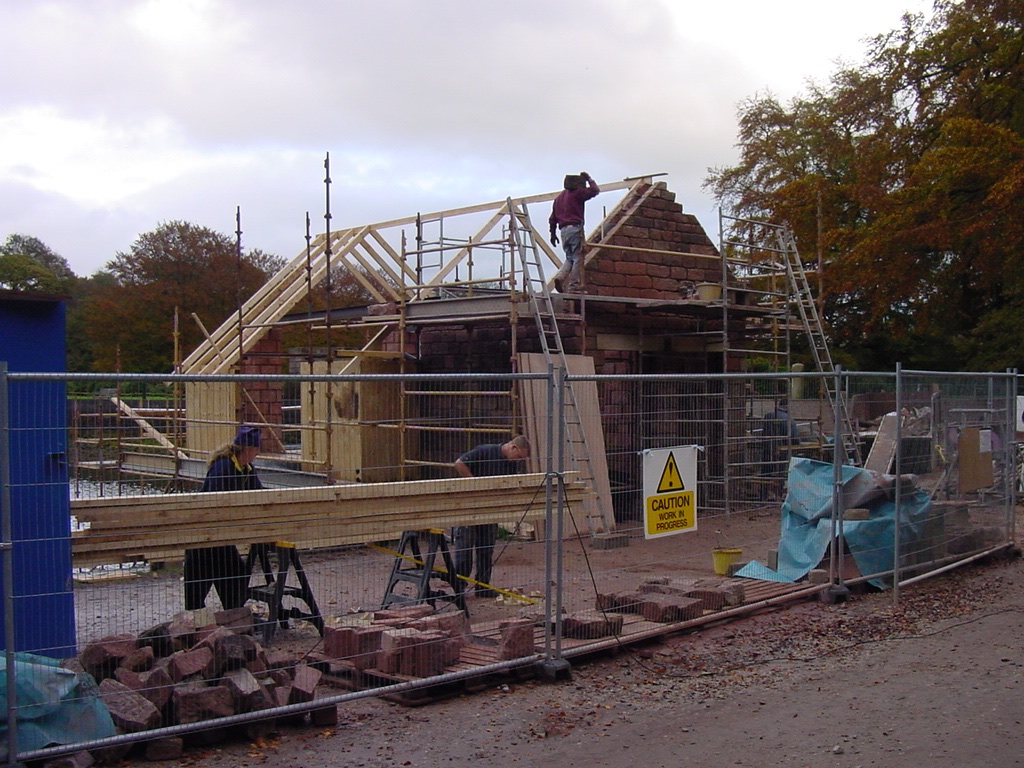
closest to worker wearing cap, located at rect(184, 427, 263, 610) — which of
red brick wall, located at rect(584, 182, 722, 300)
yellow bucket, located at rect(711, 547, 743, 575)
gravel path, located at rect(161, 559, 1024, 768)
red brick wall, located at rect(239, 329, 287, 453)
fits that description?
gravel path, located at rect(161, 559, 1024, 768)

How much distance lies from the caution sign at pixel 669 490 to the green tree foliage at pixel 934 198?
51.4ft

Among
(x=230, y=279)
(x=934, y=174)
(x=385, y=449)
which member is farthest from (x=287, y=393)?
(x=230, y=279)

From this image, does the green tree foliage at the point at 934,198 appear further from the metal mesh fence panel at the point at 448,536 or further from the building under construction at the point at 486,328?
the metal mesh fence panel at the point at 448,536

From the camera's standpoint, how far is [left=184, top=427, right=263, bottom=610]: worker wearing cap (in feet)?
21.4

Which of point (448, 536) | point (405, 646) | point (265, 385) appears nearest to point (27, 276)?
point (265, 385)

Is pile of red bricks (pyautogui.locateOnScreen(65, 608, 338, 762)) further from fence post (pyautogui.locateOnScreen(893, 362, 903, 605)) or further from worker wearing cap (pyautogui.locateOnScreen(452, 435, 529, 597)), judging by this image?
fence post (pyautogui.locateOnScreen(893, 362, 903, 605))

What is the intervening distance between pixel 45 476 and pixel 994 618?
7.50 metres

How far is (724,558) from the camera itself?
982 cm

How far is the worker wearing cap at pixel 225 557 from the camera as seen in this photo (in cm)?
654

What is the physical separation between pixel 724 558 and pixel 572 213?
19.0 feet

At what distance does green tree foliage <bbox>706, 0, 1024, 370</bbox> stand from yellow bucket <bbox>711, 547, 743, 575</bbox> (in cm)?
1398

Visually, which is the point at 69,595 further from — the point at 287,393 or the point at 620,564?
the point at 287,393

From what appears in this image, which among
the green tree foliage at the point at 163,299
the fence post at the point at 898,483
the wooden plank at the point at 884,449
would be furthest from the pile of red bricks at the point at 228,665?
the green tree foliage at the point at 163,299

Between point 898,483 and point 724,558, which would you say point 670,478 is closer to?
point 724,558
